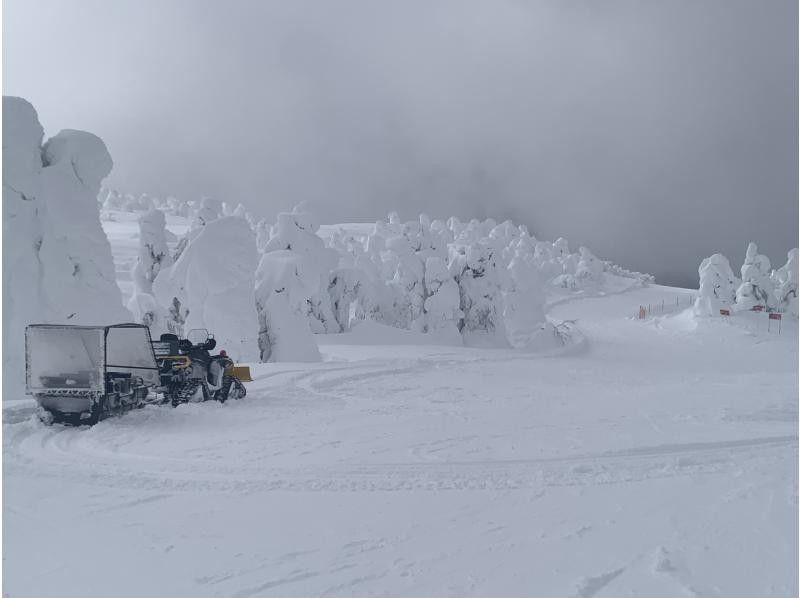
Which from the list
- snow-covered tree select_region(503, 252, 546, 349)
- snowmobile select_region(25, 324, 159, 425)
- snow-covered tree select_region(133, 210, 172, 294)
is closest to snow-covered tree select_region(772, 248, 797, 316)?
snow-covered tree select_region(503, 252, 546, 349)

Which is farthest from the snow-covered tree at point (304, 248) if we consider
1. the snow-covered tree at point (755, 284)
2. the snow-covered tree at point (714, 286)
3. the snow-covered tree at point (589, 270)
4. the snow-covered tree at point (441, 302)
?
the snow-covered tree at point (589, 270)

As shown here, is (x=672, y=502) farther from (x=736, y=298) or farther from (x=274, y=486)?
(x=736, y=298)

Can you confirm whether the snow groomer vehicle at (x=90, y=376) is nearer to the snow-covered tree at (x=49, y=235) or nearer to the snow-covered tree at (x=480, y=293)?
the snow-covered tree at (x=49, y=235)

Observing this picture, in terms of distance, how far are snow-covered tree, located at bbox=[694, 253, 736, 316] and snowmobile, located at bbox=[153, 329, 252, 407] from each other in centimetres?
4149

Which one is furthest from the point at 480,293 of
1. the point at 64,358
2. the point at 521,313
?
the point at 64,358

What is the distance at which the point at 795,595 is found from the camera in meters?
3.80

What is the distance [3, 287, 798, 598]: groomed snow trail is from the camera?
395 cm

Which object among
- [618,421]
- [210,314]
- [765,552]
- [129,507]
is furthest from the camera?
[210,314]

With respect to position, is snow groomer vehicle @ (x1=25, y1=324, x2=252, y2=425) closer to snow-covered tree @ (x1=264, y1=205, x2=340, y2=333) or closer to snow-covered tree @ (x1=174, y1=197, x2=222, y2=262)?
snow-covered tree @ (x1=264, y1=205, x2=340, y2=333)

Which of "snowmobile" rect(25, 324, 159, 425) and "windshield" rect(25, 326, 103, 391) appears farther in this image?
"windshield" rect(25, 326, 103, 391)

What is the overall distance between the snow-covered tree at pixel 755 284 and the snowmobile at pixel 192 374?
44848 mm

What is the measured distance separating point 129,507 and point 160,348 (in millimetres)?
5433

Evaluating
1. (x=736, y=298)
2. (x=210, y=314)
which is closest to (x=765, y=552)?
(x=210, y=314)

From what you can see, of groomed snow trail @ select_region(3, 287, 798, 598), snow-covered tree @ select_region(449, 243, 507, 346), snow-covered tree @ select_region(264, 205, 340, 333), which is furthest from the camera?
snow-covered tree @ select_region(449, 243, 507, 346)
